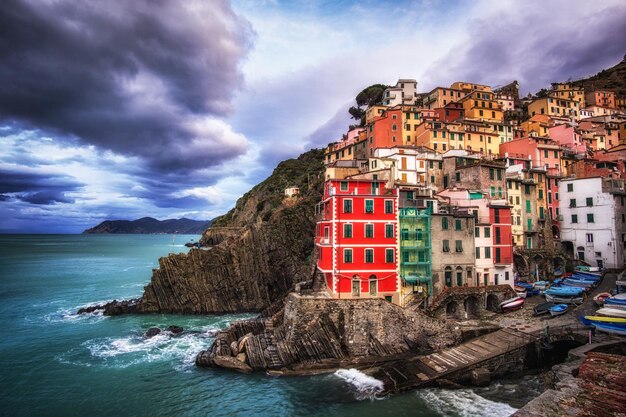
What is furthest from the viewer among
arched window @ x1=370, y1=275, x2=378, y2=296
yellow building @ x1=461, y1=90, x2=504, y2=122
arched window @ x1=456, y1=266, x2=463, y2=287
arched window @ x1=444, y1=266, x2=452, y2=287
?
yellow building @ x1=461, y1=90, x2=504, y2=122

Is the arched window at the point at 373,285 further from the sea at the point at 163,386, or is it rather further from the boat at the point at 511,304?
the boat at the point at 511,304

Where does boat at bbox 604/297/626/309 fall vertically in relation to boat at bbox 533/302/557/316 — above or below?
above

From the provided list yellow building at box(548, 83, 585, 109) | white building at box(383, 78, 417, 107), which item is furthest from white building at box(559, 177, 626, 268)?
yellow building at box(548, 83, 585, 109)

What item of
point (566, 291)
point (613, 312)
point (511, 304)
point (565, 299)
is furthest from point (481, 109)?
point (613, 312)

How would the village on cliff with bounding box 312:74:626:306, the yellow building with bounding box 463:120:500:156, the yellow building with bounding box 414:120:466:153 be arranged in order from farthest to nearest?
the yellow building with bounding box 463:120:500:156 → the yellow building with bounding box 414:120:466:153 → the village on cliff with bounding box 312:74:626:306

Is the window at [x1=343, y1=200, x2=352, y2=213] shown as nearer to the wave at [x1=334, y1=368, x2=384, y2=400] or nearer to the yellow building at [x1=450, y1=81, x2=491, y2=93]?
the wave at [x1=334, y1=368, x2=384, y2=400]

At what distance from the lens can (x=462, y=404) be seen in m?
25.2

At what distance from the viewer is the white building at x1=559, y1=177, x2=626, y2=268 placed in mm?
46875

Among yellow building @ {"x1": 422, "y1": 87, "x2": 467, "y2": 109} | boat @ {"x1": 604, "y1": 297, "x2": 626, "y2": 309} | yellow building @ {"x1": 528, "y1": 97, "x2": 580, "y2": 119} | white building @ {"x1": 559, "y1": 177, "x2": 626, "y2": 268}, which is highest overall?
yellow building @ {"x1": 422, "y1": 87, "x2": 467, "y2": 109}

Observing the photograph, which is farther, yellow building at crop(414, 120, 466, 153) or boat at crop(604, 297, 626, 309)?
yellow building at crop(414, 120, 466, 153)

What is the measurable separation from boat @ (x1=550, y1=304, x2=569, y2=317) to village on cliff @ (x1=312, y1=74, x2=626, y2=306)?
6094 millimetres

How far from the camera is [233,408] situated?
2594 cm

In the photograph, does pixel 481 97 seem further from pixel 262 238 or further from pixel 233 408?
pixel 233 408

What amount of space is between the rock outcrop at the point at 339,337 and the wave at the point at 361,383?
4.51 ft
